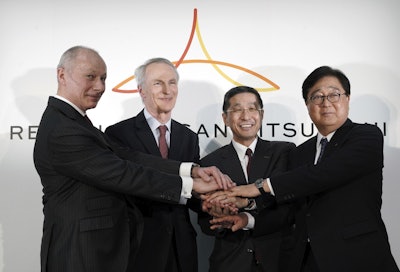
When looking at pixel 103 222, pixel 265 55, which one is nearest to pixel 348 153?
pixel 103 222

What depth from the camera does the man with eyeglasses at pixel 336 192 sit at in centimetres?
222

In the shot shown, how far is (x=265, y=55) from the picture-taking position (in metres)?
3.75

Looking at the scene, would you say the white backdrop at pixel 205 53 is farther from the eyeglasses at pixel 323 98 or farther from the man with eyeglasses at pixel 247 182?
the eyeglasses at pixel 323 98

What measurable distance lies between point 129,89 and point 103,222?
1672mm

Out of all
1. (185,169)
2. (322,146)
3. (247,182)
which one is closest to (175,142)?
(185,169)

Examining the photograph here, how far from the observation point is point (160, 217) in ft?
8.89


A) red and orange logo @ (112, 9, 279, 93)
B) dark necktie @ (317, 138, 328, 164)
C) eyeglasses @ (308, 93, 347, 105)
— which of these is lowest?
dark necktie @ (317, 138, 328, 164)

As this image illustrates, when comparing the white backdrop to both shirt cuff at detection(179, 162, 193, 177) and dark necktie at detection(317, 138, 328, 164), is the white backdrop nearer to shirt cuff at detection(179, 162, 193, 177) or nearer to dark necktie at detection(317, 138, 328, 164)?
shirt cuff at detection(179, 162, 193, 177)

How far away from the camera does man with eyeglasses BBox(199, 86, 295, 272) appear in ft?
8.45

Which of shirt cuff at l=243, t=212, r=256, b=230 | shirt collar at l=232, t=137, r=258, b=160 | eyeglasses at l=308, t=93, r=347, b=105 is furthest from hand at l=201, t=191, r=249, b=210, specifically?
eyeglasses at l=308, t=93, r=347, b=105

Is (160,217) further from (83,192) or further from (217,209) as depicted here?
(83,192)

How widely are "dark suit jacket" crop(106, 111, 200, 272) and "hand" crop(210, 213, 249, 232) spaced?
0.22 m

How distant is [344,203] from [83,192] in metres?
1.25

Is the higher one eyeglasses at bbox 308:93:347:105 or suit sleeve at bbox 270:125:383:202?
eyeglasses at bbox 308:93:347:105
